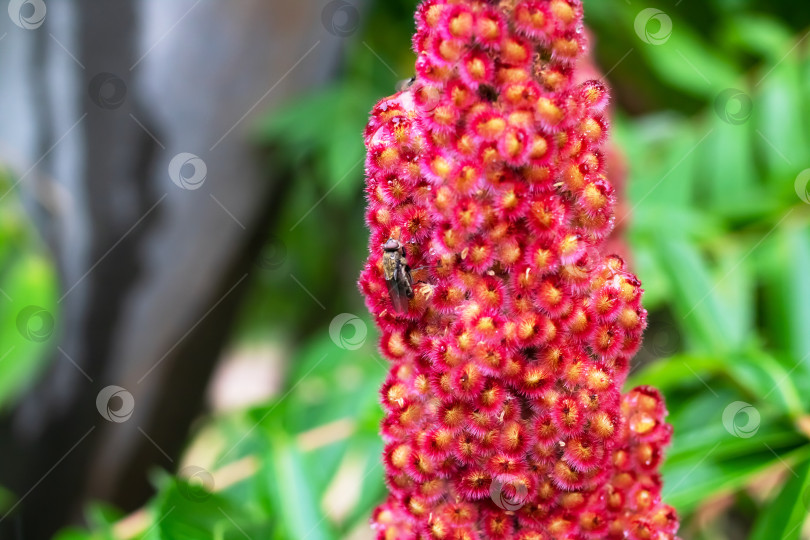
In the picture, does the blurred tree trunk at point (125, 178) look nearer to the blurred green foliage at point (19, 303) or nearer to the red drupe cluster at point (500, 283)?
the blurred green foliage at point (19, 303)

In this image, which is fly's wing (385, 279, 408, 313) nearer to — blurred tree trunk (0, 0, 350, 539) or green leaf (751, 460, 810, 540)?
green leaf (751, 460, 810, 540)

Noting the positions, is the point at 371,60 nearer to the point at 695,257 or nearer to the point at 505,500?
the point at 695,257

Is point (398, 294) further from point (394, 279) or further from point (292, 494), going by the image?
point (292, 494)

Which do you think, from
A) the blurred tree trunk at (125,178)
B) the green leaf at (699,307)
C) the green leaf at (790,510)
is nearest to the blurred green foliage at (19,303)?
the blurred tree trunk at (125,178)

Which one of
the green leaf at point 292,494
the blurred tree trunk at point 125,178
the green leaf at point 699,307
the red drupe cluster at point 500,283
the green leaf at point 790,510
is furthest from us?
the blurred tree trunk at point 125,178

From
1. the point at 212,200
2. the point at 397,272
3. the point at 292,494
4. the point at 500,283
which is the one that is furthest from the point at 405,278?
the point at 212,200

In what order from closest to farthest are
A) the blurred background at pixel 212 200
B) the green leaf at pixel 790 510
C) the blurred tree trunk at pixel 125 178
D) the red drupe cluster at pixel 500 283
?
the red drupe cluster at pixel 500 283 < the green leaf at pixel 790 510 < the blurred background at pixel 212 200 < the blurred tree trunk at pixel 125 178
